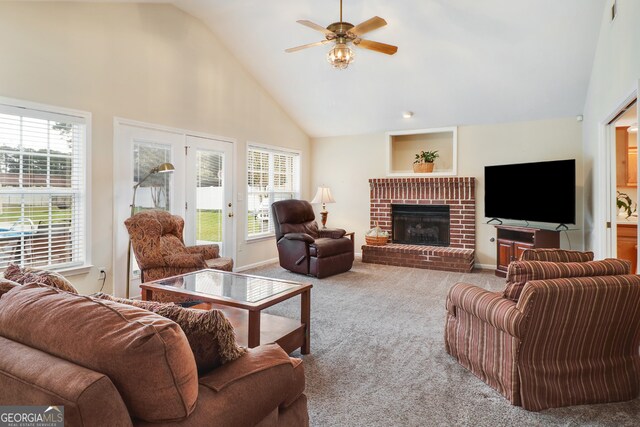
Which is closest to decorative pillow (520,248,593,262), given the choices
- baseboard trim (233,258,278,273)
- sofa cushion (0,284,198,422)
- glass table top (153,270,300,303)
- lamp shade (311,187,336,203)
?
glass table top (153,270,300,303)

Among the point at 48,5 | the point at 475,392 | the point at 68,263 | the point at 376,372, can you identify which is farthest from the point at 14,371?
the point at 48,5

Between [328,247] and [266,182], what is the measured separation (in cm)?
179

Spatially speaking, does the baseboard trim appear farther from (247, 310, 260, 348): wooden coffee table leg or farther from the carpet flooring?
(247, 310, 260, 348): wooden coffee table leg

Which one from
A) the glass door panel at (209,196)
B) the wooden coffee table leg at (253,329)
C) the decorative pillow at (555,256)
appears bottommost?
the wooden coffee table leg at (253,329)

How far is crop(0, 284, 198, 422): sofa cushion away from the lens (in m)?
1.01

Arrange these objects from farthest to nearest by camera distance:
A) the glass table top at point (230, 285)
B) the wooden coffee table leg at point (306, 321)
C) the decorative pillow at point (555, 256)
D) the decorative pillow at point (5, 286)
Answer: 1. the wooden coffee table leg at point (306, 321)
2. the glass table top at point (230, 285)
3. the decorative pillow at point (555, 256)
4. the decorative pillow at point (5, 286)

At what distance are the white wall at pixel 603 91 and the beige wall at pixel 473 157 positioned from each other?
36 centimetres

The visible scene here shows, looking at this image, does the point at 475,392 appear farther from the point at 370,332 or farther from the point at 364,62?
the point at 364,62

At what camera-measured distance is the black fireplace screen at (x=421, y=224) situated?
6570 mm

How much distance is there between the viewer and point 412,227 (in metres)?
6.87

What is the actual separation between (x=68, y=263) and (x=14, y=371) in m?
3.15

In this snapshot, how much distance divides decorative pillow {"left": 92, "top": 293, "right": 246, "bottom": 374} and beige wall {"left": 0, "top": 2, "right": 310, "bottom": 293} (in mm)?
3171

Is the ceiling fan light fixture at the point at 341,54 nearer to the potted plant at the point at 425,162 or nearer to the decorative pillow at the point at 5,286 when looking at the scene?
the decorative pillow at the point at 5,286

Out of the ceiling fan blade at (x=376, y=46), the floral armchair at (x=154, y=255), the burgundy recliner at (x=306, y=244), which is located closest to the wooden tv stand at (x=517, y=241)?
the burgundy recliner at (x=306, y=244)
